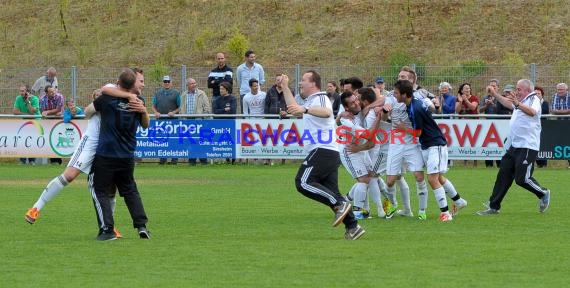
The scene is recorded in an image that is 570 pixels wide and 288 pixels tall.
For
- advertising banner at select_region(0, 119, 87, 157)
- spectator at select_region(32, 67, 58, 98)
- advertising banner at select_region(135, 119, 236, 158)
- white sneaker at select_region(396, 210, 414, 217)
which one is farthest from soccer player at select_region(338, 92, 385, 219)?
spectator at select_region(32, 67, 58, 98)

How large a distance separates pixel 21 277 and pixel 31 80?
2641 cm

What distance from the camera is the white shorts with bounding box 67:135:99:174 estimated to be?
1448 centimetres

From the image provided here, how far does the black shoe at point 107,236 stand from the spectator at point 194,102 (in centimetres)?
1726

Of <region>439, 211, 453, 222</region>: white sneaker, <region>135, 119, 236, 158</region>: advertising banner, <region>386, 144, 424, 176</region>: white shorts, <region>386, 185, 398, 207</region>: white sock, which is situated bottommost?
<region>135, 119, 236, 158</region>: advertising banner

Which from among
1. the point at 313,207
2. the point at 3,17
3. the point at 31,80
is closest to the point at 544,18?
the point at 31,80

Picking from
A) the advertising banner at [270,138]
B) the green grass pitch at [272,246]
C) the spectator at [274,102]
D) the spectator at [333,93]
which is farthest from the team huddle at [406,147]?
the spectator at [274,102]

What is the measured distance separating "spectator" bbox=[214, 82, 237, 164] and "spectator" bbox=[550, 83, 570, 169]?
7832mm

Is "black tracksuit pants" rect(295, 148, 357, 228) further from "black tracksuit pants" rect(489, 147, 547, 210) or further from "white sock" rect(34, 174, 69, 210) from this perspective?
"black tracksuit pants" rect(489, 147, 547, 210)

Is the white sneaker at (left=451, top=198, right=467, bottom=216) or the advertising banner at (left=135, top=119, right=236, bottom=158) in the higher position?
the white sneaker at (left=451, top=198, right=467, bottom=216)

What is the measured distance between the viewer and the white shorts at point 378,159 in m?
18.0

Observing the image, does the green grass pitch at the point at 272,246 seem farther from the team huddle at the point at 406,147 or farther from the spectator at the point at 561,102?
the spectator at the point at 561,102

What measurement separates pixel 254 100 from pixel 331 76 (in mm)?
6089

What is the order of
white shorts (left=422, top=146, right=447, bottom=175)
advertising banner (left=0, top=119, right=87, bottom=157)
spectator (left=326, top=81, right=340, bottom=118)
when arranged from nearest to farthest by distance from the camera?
white shorts (left=422, top=146, right=447, bottom=175), spectator (left=326, top=81, right=340, bottom=118), advertising banner (left=0, top=119, right=87, bottom=157)

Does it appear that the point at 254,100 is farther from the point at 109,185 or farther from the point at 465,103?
the point at 109,185
